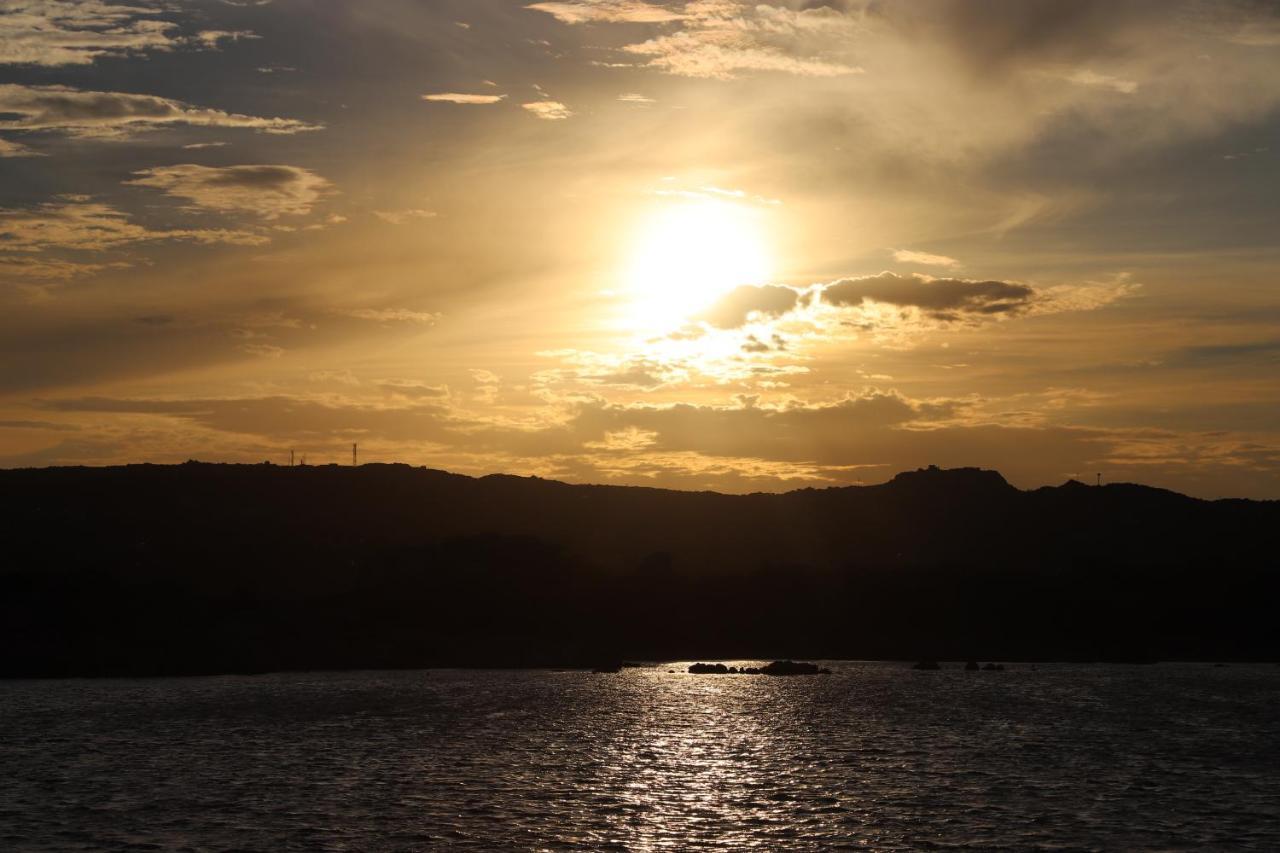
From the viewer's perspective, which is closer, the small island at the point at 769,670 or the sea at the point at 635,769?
the sea at the point at 635,769

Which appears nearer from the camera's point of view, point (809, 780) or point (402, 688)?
point (809, 780)

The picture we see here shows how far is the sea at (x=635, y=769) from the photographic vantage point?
57.4 m

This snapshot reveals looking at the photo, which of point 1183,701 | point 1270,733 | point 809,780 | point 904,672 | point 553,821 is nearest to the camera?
point 553,821

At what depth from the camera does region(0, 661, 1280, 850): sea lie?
57406 millimetres

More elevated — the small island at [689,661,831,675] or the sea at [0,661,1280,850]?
the sea at [0,661,1280,850]

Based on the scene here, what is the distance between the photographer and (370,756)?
86.0m

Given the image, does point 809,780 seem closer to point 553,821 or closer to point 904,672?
point 553,821

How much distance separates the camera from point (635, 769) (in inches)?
3191

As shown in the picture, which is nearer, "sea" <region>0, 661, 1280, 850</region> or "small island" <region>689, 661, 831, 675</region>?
"sea" <region>0, 661, 1280, 850</region>

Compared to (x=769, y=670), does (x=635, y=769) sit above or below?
above

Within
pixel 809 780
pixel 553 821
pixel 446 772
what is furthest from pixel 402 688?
pixel 553 821

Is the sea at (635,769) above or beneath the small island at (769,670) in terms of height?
above

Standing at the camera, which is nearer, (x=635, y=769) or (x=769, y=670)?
(x=635, y=769)

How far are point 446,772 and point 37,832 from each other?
88.9 feet
